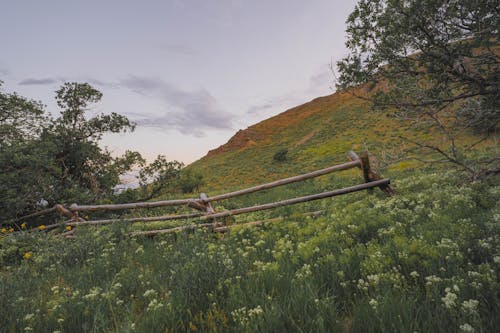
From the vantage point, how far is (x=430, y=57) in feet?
12.2

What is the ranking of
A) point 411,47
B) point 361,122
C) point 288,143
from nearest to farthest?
point 411,47 < point 361,122 < point 288,143

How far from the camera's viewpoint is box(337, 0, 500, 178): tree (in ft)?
10.9

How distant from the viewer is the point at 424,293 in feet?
7.39

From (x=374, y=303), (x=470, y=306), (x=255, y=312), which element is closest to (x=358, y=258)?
(x=374, y=303)

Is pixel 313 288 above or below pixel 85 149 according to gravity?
below

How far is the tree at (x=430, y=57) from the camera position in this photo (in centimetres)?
332

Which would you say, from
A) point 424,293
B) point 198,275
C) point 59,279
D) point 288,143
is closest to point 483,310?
point 424,293

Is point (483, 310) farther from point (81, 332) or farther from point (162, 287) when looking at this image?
point (81, 332)

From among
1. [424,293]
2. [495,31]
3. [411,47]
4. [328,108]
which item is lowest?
[424,293]

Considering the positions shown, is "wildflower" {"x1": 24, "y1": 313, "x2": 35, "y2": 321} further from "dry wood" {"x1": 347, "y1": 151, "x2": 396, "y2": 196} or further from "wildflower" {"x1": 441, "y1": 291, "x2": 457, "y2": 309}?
"dry wood" {"x1": 347, "y1": 151, "x2": 396, "y2": 196}

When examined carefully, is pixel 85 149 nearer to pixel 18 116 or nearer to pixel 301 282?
pixel 18 116

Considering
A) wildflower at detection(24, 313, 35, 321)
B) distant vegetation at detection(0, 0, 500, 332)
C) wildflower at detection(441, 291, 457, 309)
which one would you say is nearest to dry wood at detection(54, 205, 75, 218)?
distant vegetation at detection(0, 0, 500, 332)

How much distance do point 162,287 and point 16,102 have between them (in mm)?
13952

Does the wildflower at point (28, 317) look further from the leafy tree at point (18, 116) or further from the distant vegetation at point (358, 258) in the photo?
the leafy tree at point (18, 116)
